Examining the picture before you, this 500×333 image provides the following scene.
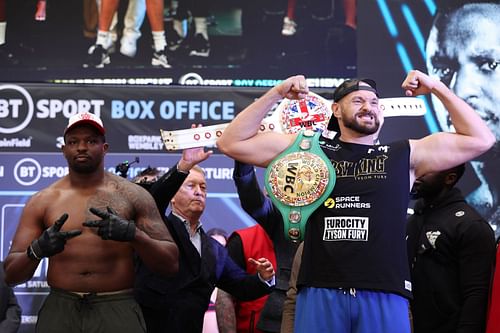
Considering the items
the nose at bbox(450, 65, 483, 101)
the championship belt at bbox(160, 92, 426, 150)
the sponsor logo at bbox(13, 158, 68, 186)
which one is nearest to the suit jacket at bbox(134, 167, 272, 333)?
the championship belt at bbox(160, 92, 426, 150)

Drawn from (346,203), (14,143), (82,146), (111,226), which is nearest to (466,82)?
(346,203)

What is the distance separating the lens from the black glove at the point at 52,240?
3.71 m

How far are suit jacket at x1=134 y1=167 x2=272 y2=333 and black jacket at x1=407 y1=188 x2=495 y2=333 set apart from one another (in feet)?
2.56

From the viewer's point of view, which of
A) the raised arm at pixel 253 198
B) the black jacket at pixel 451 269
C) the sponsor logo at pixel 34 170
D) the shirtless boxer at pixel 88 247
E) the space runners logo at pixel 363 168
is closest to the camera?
the space runners logo at pixel 363 168

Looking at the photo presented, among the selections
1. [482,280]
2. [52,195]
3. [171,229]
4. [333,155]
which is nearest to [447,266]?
[482,280]

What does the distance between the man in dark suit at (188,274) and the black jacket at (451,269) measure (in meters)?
0.76

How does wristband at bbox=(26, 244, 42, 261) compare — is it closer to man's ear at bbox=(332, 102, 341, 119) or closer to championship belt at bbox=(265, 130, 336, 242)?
championship belt at bbox=(265, 130, 336, 242)

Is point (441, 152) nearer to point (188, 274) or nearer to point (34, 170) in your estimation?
point (188, 274)

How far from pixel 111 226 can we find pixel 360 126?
112 cm

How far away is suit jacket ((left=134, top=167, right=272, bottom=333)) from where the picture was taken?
467 cm

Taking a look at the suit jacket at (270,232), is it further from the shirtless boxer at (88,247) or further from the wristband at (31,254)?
the wristband at (31,254)

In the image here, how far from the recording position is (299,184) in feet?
12.6

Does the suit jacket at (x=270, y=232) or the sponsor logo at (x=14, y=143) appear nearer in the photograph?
the suit jacket at (x=270, y=232)

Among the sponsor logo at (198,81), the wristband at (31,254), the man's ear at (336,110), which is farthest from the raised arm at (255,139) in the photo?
the sponsor logo at (198,81)
